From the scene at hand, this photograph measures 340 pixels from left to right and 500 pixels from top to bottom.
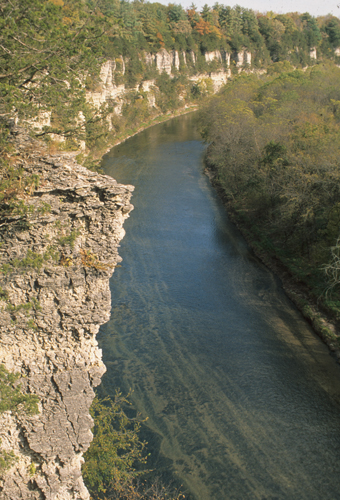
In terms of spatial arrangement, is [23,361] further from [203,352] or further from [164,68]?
[164,68]

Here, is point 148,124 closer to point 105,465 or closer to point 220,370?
point 220,370

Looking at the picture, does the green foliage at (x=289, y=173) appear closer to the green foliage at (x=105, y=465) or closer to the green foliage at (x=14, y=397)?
the green foliage at (x=105, y=465)

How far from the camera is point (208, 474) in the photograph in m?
12.2

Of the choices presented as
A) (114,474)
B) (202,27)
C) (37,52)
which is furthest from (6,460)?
(202,27)

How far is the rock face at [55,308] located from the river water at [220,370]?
526cm

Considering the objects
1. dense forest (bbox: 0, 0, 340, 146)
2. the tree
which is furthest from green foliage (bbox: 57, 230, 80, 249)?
the tree

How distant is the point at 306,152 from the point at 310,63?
8800 cm

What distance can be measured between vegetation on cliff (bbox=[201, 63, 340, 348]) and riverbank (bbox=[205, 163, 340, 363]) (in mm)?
223

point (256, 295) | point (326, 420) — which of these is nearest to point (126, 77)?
point (256, 295)

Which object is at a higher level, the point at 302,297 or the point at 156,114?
the point at 156,114

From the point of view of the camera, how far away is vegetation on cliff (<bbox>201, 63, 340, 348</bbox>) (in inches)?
821

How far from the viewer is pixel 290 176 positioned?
76.8ft

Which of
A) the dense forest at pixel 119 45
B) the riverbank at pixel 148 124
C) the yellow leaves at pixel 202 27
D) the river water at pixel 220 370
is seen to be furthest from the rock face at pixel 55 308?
the yellow leaves at pixel 202 27

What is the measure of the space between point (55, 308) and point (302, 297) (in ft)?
50.3
